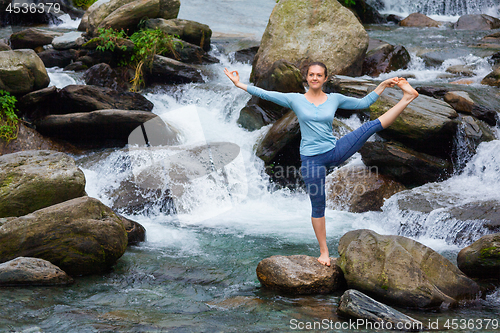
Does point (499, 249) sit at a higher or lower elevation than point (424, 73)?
lower

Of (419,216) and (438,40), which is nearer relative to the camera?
(419,216)

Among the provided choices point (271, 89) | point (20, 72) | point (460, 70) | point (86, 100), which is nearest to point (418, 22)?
point (460, 70)

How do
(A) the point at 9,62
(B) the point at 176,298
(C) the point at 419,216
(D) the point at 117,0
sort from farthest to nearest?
(D) the point at 117,0, (A) the point at 9,62, (C) the point at 419,216, (B) the point at 176,298

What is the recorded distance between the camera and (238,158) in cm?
881

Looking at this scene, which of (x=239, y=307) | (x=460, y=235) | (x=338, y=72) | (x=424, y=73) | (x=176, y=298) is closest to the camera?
(x=239, y=307)

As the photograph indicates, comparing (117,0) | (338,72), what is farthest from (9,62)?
(338,72)

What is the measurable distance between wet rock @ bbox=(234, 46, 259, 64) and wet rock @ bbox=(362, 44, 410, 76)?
3.91 metres

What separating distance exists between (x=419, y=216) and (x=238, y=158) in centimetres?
387

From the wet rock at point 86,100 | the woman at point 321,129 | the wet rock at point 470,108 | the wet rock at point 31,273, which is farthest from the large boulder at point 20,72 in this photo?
the wet rock at point 470,108

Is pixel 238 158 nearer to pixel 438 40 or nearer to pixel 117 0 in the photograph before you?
pixel 117 0

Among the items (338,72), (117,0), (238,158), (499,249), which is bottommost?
(238,158)

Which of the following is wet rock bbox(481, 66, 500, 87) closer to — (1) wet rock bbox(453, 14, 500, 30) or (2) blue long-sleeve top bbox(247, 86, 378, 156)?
(1) wet rock bbox(453, 14, 500, 30)

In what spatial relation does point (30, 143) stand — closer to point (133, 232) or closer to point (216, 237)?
point (133, 232)

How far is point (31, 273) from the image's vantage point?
3867mm
